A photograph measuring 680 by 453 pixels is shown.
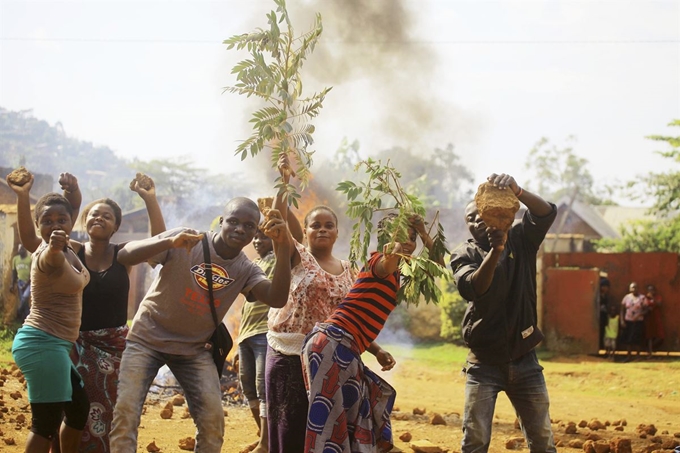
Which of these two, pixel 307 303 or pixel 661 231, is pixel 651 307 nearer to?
pixel 661 231

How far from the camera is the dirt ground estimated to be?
24.4ft

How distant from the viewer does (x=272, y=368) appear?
185 inches

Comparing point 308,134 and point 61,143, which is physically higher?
point 61,143

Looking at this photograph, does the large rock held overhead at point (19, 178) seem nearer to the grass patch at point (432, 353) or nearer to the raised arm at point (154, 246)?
the raised arm at point (154, 246)

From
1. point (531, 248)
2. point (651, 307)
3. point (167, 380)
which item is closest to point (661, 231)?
point (651, 307)

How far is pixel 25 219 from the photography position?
195 inches

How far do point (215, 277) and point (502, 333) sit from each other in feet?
5.74

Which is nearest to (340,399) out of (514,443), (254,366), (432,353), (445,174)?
(254,366)

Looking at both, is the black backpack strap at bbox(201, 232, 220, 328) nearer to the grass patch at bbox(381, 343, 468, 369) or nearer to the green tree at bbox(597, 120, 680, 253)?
the grass patch at bbox(381, 343, 468, 369)

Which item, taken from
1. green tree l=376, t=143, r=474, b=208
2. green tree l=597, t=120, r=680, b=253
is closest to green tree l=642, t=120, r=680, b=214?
green tree l=597, t=120, r=680, b=253

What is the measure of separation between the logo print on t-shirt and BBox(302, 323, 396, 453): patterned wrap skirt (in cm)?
63

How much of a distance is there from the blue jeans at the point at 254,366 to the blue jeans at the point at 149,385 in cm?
172

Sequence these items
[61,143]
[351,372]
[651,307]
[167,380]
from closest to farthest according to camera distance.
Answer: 1. [351,372]
2. [167,380]
3. [651,307]
4. [61,143]

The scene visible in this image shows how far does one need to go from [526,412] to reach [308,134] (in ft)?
7.11
